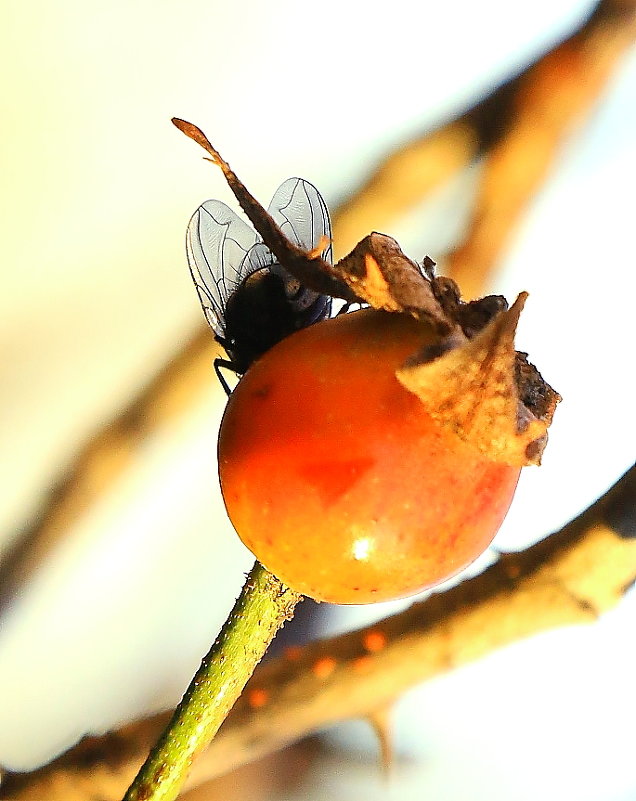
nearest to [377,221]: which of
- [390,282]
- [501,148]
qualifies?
[501,148]

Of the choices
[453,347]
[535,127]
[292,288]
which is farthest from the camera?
[535,127]

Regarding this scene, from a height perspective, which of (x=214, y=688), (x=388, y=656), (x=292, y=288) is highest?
(x=292, y=288)

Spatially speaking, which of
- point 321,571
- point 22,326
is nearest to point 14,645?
point 22,326

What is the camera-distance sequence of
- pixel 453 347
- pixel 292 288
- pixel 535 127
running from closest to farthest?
pixel 453 347
pixel 292 288
pixel 535 127

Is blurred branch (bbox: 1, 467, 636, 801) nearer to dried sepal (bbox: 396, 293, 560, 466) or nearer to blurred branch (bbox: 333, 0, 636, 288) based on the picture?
blurred branch (bbox: 333, 0, 636, 288)

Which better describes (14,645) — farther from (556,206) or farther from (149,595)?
(556,206)

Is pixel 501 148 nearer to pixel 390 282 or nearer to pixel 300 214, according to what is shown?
pixel 300 214
